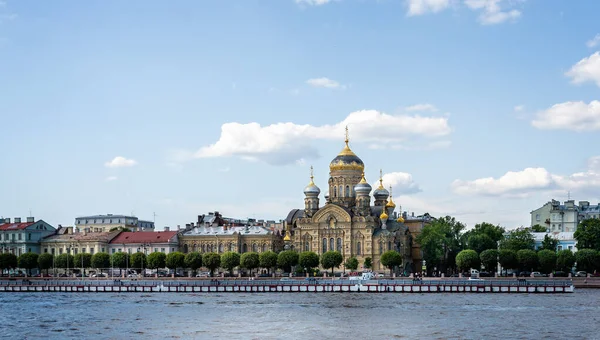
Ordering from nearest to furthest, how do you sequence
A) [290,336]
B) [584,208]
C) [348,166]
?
[290,336] < [348,166] < [584,208]

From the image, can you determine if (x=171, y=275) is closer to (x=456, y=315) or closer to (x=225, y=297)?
(x=225, y=297)

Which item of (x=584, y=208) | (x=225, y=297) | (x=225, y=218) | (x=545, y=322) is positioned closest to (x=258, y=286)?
(x=225, y=297)

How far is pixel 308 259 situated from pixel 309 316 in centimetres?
5788

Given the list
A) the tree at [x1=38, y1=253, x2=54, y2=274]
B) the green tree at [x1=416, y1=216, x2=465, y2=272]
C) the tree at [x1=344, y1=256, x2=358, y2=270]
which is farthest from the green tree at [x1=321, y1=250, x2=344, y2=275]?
the tree at [x1=38, y1=253, x2=54, y2=274]

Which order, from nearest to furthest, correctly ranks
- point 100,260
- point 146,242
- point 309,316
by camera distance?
point 309,316
point 100,260
point 146,242

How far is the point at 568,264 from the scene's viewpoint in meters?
120

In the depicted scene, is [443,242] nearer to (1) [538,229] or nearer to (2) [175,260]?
(1) [538,229]

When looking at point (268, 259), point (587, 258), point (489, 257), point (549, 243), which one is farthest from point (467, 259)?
point (268, 259)

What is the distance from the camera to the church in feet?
464

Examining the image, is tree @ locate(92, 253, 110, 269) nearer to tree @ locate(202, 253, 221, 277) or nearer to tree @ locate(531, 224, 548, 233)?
tree @ locate(202, 253, 221, 277)

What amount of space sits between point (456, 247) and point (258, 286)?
37.2 metres

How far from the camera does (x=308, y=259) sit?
134 m

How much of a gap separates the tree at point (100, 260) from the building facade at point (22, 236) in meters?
18.7

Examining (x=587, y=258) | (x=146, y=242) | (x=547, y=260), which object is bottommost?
(x=547, y=260)
